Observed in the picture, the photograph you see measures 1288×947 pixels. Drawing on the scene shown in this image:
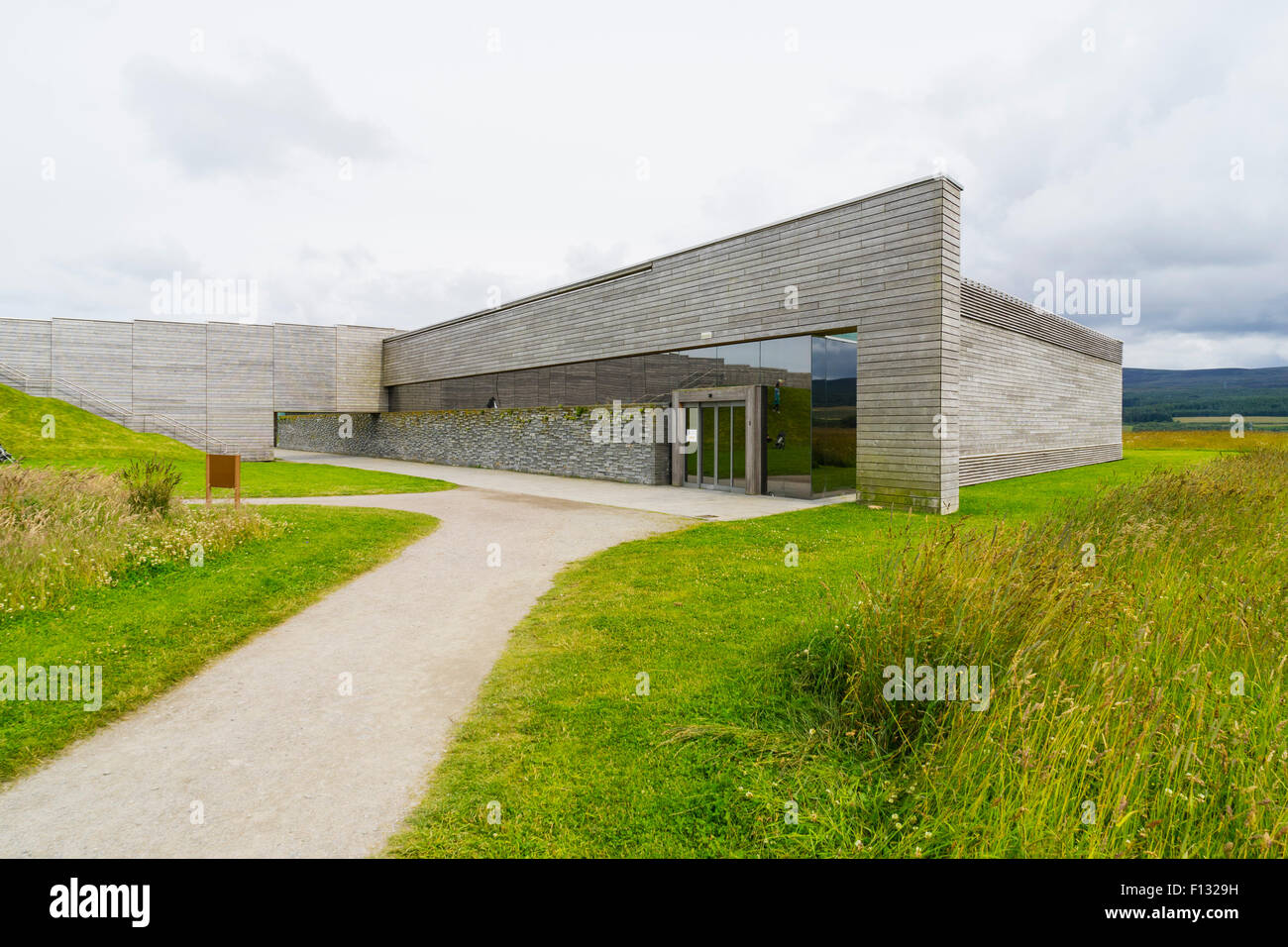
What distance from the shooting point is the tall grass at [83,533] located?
7.03m

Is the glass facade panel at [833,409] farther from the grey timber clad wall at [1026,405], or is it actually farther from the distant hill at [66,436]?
the distant hill at [66,436]

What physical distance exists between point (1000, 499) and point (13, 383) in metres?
45.2

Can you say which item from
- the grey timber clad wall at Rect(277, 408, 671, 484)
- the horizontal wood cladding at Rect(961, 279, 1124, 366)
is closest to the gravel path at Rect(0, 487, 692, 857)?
the grey timber clad wall at Rect(277, 408, 671, 484)

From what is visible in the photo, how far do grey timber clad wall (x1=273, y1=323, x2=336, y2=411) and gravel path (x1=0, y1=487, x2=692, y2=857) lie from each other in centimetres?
3415

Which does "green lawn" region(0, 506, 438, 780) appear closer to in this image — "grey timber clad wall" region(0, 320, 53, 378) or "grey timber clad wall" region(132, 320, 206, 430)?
"grey timber clad wall" region(132, 320, 206, 430)

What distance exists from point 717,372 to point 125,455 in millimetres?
25141

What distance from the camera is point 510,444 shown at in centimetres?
2819

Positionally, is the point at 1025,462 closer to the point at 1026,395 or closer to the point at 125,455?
the point at 1026,395

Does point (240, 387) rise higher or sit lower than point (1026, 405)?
higher

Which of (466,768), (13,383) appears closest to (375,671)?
(466,768)

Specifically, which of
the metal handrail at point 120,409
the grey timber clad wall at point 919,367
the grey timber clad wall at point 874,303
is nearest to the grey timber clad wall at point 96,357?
the metal handrail at point 120,409

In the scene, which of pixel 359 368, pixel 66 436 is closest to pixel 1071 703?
pixel 66 436

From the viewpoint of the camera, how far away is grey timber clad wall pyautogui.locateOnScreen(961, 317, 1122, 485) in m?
21.5
